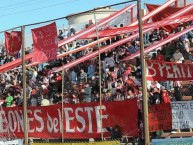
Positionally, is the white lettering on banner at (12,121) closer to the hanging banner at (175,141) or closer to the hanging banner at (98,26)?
the hanging banner at (175,141)

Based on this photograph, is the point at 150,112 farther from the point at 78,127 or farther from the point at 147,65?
the point at 78,127

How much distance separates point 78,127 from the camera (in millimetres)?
11602

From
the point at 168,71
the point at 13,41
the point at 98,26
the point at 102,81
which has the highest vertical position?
the point at 98,26

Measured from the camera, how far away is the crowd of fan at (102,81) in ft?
47.1

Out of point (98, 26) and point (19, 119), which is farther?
point (98, 26)

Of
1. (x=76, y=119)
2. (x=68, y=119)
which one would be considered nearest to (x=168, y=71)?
(x=76, y=119)

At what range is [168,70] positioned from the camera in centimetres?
1007

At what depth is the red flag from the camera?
12.4 metres

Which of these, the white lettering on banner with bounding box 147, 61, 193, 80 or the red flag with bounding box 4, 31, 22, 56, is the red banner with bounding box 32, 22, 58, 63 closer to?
the red flag with bounding box 4, 31, 22, 56

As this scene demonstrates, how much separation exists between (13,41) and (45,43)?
1446 mm

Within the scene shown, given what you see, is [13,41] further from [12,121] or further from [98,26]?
[98,26]

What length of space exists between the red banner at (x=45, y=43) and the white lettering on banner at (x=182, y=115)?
A: 2.91m

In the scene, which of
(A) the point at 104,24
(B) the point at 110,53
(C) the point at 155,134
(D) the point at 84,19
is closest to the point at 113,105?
(C) the point at 155,134

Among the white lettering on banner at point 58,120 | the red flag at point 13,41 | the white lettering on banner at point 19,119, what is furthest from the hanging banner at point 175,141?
the red flag at point 13,41
